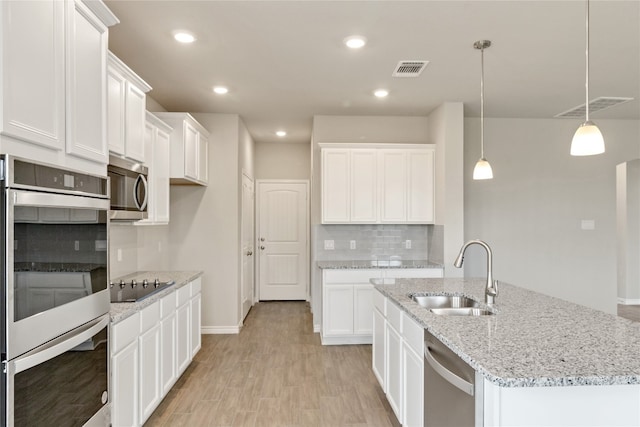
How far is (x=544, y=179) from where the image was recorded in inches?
215

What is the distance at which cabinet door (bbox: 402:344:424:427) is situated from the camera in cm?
215

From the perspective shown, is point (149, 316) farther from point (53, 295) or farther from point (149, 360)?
point (53, 295)

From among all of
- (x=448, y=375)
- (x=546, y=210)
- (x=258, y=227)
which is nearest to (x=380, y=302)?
(x=448, y=375)

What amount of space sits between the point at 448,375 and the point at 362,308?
9.50ft

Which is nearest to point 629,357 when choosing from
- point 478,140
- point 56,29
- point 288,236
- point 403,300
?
point 403,300

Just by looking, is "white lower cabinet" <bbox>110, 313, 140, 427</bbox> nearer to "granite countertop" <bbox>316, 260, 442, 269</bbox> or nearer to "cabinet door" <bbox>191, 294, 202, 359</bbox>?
→ "cabinet door" <bbox>191, 294, 202, 359</bbox>

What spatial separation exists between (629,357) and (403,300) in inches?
49.4

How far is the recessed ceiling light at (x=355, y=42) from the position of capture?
299cm

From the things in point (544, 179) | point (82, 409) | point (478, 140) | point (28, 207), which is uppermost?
point (478, 140)

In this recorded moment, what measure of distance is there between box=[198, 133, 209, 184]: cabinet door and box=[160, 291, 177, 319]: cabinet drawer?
5.74 feet

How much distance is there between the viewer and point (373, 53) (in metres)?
3.27

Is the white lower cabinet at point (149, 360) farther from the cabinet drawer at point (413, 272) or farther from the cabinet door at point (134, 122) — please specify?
the cabinet drawer at point (413, 272)

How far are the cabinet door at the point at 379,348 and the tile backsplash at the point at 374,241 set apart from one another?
6.13ft

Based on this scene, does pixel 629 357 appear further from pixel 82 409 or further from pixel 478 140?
pixel 478 140
